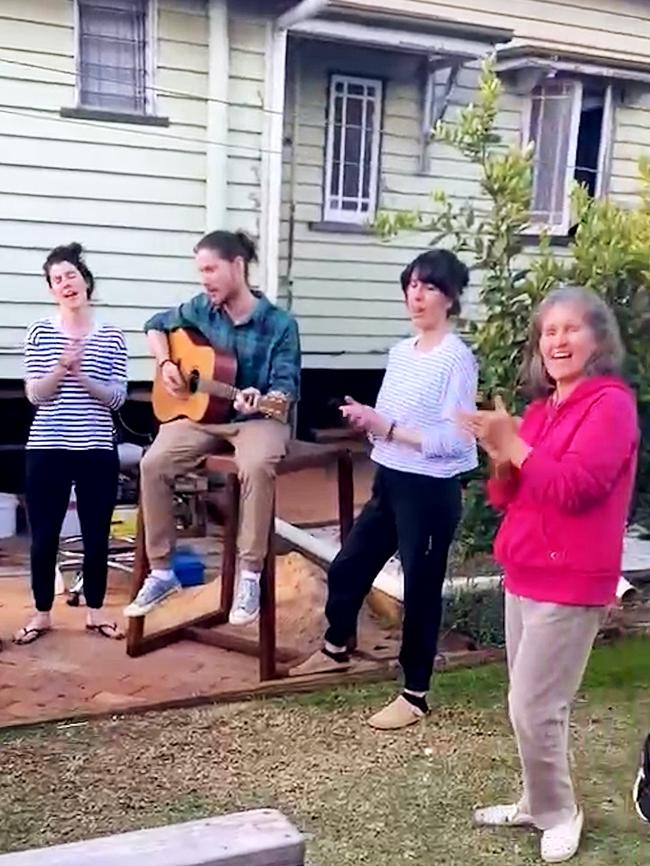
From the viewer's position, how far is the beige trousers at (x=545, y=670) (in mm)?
2578

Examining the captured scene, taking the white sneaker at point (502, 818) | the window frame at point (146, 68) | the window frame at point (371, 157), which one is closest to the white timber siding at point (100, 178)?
the window frame at point (146, 68)

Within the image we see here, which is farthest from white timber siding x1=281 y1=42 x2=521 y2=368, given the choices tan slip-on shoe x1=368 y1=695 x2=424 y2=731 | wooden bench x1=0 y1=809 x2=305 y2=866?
wooden bench x1=0 y1=809 x2=305 y2=866

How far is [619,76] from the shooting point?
337 inches

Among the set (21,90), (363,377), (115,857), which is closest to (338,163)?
(363,377)

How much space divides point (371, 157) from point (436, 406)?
5.00m

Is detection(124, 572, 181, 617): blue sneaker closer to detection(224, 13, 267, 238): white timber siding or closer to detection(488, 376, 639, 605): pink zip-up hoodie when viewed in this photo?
detection(488, 376, 639, 605): pink zip-up hoodie

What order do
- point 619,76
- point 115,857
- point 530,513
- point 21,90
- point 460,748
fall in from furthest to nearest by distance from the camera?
point 619,76, point 21,90, point 460,748, point 530,513, point 115,857

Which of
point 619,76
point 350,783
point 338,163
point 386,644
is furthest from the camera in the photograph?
point 619,76

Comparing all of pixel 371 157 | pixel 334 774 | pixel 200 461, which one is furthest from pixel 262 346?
pixel 371 157

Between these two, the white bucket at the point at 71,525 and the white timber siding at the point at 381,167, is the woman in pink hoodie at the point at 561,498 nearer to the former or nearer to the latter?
the white bucket at the point at 71,525

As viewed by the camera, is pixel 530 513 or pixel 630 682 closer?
pixel 530 513

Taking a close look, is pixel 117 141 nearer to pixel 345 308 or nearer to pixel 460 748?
pixel 345 308

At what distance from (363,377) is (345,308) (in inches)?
29.5

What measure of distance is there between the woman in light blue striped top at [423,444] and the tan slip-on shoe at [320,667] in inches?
17.2
